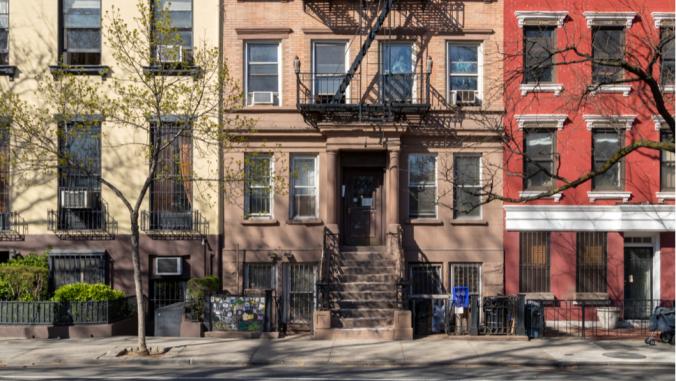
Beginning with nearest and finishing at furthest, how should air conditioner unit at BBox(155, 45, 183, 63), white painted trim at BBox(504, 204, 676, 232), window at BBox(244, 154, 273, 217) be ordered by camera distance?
air conditioner unit at BBox(155, 45, 183, 63), window at BBox(244, 154, 273, 217), white painted trim at BBox(504, 204, 676, 232)

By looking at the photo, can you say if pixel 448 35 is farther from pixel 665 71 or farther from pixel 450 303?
pixel 450 303

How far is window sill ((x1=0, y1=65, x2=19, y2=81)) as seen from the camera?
21.3m

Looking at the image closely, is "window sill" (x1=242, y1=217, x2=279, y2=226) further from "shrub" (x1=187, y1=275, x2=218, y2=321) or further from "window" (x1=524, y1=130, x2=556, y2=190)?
"window" (x1=524, y1=130, x2=556, y2=190)

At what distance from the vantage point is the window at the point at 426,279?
2152cm

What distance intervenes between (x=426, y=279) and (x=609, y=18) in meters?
9.14

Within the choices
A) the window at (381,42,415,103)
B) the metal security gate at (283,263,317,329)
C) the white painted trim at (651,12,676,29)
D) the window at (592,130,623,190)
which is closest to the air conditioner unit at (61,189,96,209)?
the metal security gate at (283,263,317,329)

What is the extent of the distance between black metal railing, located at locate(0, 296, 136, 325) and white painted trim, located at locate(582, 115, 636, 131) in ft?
46.3

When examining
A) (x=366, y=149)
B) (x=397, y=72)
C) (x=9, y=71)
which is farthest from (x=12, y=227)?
(x=397, y=72)

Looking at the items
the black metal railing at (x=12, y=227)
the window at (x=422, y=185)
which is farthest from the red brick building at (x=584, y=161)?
the black metal railing at (x=12, y=227)

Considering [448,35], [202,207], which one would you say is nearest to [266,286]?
[202,207]

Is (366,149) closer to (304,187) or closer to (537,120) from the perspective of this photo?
(304,187)

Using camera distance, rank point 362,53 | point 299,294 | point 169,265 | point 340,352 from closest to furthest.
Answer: point 340,352
point 362,53
point 169,265
point 299,294

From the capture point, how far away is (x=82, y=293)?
63.4ft

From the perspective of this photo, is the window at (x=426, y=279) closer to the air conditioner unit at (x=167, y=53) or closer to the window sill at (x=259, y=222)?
the window sill at (x=259, y=222)
